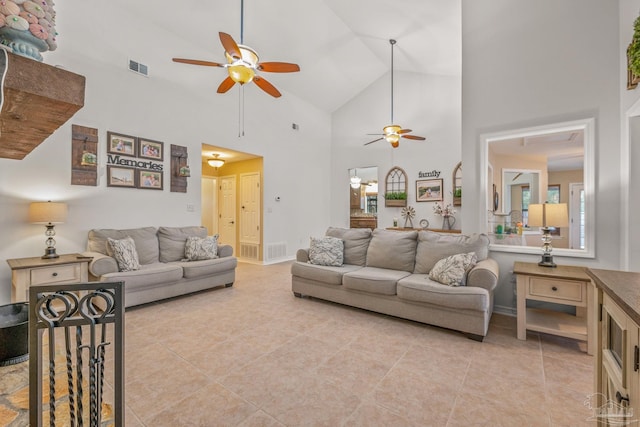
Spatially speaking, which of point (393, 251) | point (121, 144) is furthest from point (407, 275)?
point (121, 144)

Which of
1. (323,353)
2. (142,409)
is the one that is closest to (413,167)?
(323,353)

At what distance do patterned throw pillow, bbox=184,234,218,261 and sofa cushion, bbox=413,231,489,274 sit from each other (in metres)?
2.99

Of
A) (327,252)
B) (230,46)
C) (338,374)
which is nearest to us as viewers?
(338,374)

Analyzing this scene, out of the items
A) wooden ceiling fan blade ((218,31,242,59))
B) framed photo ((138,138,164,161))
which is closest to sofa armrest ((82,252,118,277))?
framed photo ((138,138,164,161))

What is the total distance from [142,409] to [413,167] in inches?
254

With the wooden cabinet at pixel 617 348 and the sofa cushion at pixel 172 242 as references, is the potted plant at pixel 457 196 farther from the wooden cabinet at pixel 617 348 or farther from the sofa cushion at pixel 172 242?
the sofa cushion at pixel 172 242

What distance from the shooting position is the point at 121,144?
426 cm

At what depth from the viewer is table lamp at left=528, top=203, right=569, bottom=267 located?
2820 millimetres

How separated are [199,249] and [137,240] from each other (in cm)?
83

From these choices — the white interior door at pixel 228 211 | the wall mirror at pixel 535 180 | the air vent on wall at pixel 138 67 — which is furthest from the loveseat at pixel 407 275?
the air vent on wall at pixel 138 67

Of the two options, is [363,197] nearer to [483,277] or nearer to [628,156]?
[483,277]

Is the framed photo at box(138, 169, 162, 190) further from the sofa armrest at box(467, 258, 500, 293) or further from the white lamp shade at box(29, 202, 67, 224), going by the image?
the sofa armrest at box(467, 258, 500, 293)

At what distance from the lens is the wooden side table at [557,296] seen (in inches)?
97.4

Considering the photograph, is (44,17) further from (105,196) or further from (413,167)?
(413,167)
